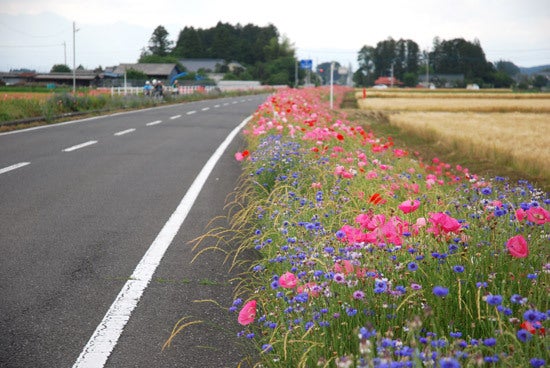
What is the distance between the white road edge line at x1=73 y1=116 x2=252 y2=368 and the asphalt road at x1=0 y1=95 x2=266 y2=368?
0.15ft

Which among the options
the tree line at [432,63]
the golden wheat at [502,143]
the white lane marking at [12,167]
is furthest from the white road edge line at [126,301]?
the tree line at [432,63]

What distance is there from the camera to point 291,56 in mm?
153875

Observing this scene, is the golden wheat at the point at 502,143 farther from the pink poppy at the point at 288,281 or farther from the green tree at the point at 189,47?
the green tree at the point at 189,47

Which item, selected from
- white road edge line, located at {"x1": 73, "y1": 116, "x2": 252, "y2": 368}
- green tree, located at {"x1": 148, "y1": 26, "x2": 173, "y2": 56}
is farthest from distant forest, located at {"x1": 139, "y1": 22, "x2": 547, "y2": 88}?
white road edge line, located at {"x1": 73, "y1": 116, "x2": 252, "y2": 368}

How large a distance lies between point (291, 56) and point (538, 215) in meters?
155

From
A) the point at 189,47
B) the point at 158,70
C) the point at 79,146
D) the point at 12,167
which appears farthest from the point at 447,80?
the point at 12,167

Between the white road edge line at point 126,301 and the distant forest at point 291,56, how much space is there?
116 metres

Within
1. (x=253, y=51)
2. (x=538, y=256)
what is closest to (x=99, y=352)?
(x=538, y=256)

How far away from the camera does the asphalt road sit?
3386 millimetres

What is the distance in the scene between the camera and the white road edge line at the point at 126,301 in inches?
128

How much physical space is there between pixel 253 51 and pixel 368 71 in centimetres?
4894

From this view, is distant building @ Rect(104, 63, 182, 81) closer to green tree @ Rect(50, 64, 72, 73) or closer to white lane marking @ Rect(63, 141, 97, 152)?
green tree @ Rect(50, 64, 72, 73)

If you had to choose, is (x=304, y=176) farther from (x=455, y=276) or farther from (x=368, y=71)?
(x=368, y=71)

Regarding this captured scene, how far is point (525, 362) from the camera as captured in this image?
6.54ft
